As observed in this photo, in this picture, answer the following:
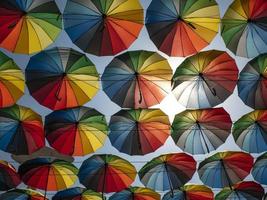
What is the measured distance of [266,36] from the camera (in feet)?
23.7

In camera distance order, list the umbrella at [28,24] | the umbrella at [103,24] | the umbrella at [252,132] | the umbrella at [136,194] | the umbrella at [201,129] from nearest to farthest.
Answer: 1. the umbrella at [28,24]
2. the umbrella at [103,24]
3. the umbrella at [201,129]
4. the umbrella at [252,132]
5. the umbrella at [136,194]

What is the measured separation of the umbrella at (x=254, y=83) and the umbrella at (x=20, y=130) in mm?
4900

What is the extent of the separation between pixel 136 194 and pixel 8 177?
11.8ft

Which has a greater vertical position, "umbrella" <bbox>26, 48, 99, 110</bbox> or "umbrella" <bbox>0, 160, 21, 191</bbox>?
"umbrella" <bbox>26, 48, 99, 110</bbox>

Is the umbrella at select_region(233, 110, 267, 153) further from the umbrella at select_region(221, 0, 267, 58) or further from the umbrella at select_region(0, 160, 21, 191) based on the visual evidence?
the umbrella at select_region(0, 160, 21, 191)

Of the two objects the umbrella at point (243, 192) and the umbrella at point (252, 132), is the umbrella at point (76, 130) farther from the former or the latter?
the umbrella at point (243, 192)

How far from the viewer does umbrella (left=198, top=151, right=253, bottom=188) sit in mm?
9109

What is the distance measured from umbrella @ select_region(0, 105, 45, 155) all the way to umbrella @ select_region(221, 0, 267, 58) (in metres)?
4.79

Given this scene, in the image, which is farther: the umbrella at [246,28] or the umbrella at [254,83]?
the umbrella at [254,83]

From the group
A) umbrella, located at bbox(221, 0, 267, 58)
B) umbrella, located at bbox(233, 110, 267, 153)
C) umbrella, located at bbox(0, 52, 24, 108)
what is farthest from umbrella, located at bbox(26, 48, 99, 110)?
umbrella, located at bbox(233, 110, 267, 153)

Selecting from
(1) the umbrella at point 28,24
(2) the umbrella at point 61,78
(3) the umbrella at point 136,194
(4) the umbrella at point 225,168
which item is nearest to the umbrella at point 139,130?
(2) the umbrella at point 61,78

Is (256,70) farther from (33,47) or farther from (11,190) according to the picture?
(11,190)

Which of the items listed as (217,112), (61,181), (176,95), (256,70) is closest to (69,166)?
(61,181)

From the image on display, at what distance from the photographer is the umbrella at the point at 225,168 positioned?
29.9 ft
